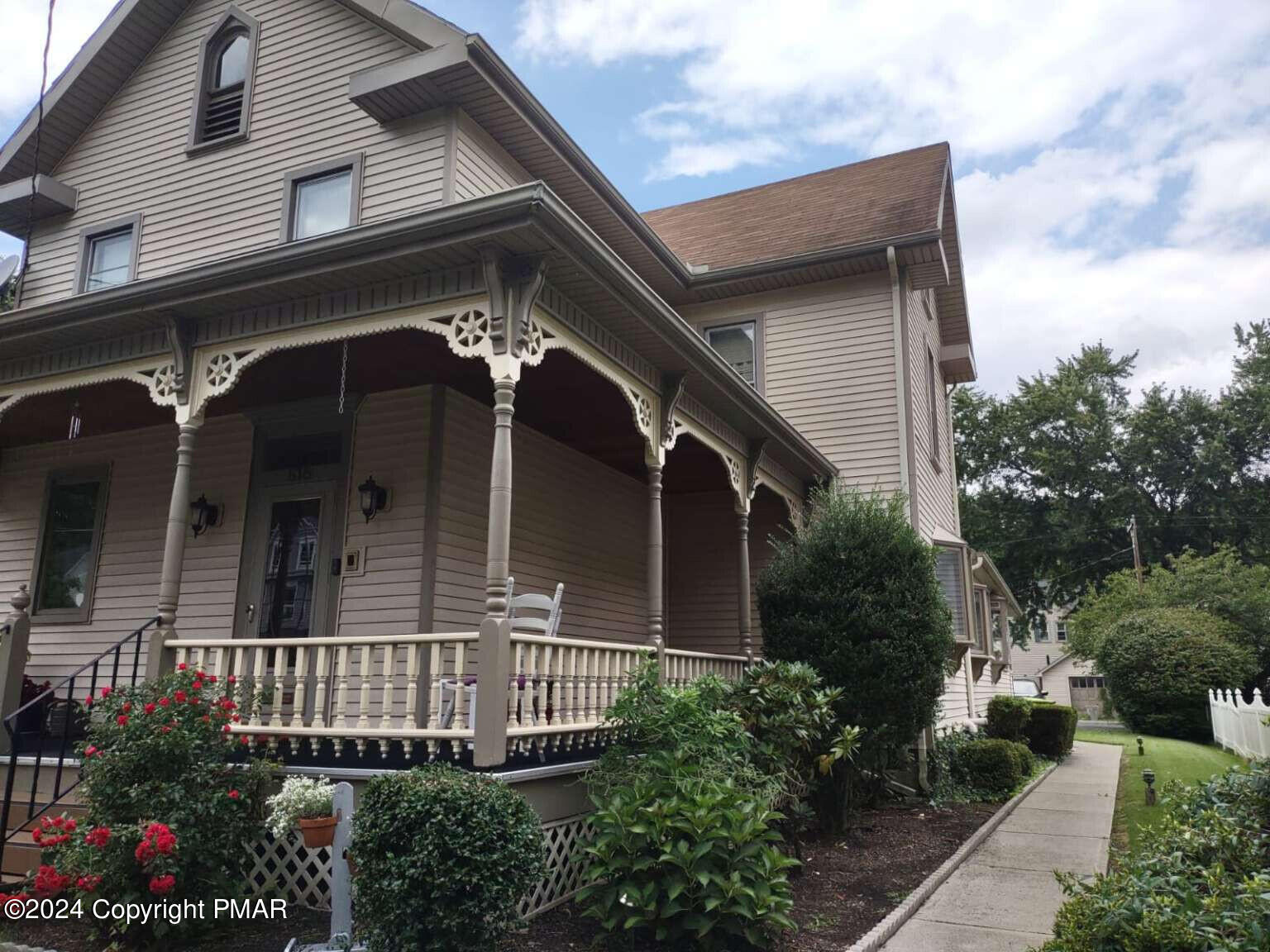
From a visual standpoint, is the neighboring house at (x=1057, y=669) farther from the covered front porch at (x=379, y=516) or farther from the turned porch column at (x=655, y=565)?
the turned porch column at (x=655, y=565)

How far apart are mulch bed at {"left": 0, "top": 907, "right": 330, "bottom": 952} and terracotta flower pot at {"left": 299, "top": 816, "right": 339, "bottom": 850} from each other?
1.86 feet

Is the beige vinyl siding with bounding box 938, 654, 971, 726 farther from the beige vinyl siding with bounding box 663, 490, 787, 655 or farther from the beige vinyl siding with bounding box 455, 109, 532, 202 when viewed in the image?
the beige vinyl siding with bounding box 455, 109, 532, 202

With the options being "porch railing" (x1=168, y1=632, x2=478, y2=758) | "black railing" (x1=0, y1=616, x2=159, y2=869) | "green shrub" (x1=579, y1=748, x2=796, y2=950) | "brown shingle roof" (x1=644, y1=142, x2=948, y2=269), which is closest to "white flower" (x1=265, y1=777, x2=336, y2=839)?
"porch railing" (x1=168, y1=632, x2=478, y2=758)

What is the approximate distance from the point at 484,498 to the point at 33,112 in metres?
8.09

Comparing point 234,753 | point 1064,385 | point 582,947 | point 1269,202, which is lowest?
point 582,947

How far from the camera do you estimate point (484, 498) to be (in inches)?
341

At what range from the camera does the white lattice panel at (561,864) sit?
5727 mm

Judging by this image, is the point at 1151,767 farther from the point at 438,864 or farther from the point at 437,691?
the point at 438,864

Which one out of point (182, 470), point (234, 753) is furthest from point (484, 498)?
point (234, 753)

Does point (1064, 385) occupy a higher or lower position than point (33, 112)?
higher

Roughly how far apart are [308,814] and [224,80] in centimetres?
916

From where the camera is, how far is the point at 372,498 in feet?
26.6

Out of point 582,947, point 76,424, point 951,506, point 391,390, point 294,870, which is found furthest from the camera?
point 951,506

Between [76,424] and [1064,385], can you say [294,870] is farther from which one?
[1064,385]
